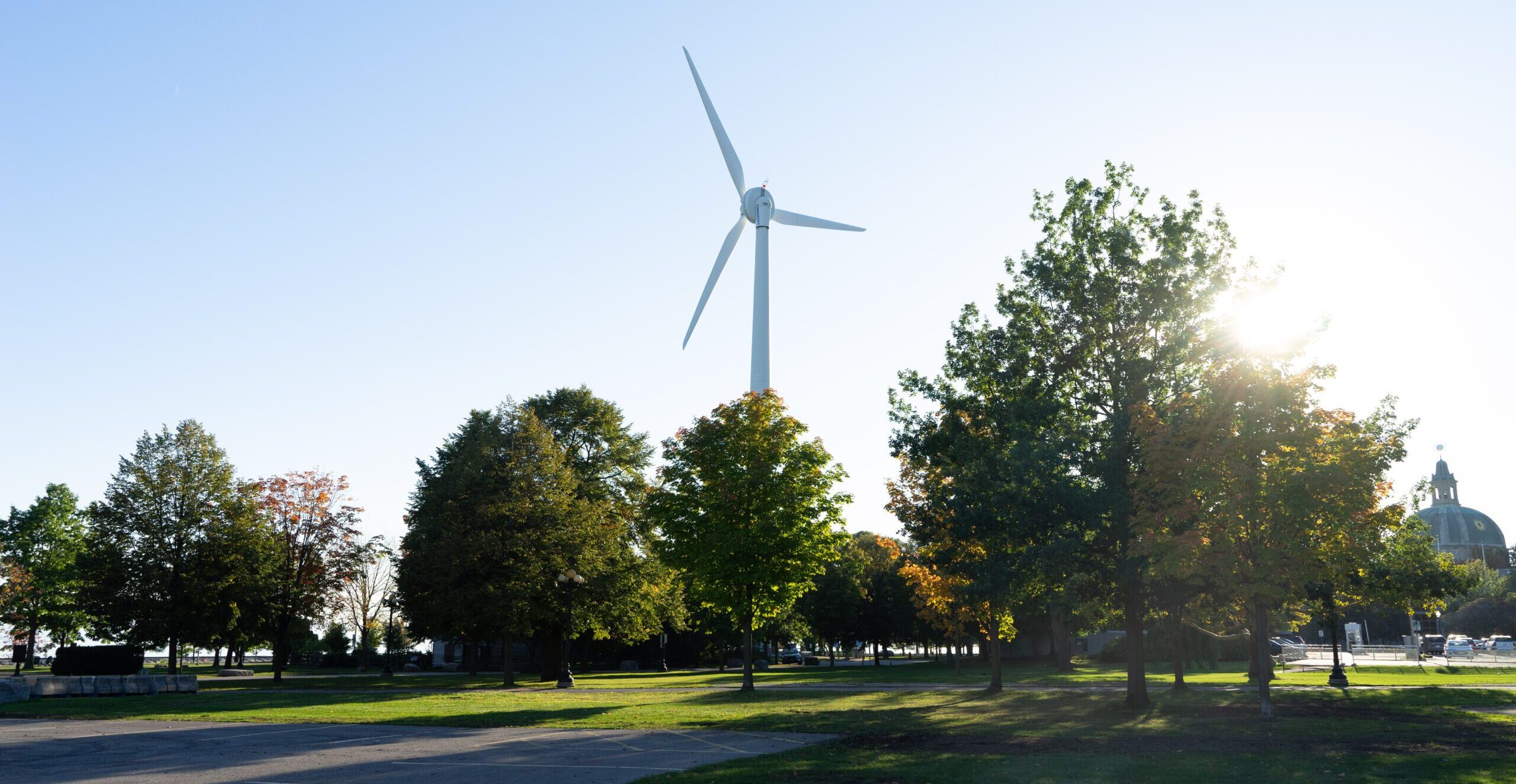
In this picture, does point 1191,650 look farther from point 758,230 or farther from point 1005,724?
point 1005,724

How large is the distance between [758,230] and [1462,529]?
141148 millimetres

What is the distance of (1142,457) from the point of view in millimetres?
27281

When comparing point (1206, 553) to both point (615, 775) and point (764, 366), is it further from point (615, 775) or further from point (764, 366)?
point (764, 366)

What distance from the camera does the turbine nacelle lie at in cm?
6309

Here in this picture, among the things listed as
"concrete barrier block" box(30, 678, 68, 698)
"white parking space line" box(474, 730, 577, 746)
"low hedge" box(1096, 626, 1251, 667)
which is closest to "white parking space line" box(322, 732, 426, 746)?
"white parking space line" box(474, 730, 577, 746)

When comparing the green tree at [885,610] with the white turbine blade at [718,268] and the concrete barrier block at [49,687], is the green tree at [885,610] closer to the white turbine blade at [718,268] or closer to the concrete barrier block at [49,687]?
the white turbine blade at [718,268]

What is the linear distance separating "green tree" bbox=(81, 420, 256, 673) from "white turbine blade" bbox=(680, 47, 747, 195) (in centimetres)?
3356

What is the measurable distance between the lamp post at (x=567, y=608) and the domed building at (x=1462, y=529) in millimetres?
145349

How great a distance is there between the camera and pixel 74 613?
247ft

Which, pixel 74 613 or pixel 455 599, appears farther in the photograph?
pixel 74 613

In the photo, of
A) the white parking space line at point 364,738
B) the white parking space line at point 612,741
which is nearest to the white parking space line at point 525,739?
the white parking space line at point 612,741

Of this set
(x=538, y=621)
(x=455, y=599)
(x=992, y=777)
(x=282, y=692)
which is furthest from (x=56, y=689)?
(x=992, y=777)

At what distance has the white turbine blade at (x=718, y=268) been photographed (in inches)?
2429

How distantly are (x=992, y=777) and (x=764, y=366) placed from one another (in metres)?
41.1
